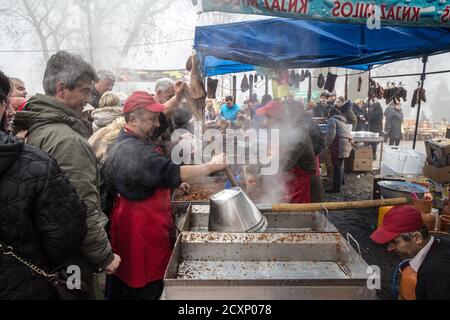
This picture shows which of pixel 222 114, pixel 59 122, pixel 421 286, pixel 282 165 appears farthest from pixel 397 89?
pixel 59 122

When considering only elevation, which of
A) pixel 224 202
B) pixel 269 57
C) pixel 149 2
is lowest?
pixel 224 202

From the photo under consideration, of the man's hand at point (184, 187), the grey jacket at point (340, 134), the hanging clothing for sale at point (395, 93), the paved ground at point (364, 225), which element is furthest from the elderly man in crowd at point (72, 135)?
the hanging clothing for sale at point (395, 93)

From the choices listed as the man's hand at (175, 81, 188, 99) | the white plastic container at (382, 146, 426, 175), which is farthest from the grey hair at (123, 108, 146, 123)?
the white plastic container at (382, 146, 426, 175)

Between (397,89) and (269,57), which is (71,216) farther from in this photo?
(397,89)

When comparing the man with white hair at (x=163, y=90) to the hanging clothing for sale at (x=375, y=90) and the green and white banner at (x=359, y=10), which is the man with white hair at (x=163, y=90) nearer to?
the green and white banner at (x=359, y=10)

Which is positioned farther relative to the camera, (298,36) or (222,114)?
(222,114)

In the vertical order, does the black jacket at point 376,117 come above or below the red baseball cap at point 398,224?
above

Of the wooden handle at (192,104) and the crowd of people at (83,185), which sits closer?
the crowd of people at (83,185)

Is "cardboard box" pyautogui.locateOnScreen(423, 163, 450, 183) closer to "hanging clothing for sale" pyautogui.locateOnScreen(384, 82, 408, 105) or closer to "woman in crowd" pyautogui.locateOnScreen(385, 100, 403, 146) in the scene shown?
"hanging clothing for sale" pyautogui.locateOnScreen(384, 82, 408, 105)

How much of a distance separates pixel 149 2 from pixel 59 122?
82.7 ft

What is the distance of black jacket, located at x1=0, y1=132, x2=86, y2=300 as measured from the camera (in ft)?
4.49

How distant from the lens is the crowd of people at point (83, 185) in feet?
4.67

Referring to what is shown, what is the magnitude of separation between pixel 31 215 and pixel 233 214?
1308 millimetres

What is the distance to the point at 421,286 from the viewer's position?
Answer: 1881 mm
